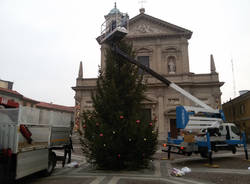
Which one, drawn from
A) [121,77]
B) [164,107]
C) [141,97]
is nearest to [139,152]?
[141,97]

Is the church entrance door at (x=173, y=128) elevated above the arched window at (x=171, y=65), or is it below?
below

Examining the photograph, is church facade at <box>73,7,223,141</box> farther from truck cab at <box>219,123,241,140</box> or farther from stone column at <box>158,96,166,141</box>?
truck cab at <box>219,123,241,140</box>

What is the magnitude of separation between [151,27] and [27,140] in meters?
24.3

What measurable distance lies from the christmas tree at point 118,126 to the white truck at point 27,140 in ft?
4.56

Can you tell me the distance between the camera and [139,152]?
8547mm

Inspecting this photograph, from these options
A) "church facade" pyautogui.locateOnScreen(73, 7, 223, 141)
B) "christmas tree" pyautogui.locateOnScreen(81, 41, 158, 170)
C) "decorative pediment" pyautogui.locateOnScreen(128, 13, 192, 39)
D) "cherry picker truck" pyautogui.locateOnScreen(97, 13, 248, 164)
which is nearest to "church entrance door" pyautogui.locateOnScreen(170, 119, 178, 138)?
"church facade" pyautogui.locateOnScreen(73, 7, 223, 141)

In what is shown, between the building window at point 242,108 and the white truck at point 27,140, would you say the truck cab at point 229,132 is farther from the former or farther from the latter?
the building window at point 242,108

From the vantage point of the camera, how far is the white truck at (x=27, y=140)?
5637 mm

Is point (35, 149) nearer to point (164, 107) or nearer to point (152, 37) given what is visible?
point (164, 107)

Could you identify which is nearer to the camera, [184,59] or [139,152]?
[139,152]

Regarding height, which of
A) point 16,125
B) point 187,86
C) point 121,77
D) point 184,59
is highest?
point 184,59

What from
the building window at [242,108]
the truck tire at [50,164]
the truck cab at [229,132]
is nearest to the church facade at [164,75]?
the building window at [242,108]

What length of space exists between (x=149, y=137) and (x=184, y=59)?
19.8 m

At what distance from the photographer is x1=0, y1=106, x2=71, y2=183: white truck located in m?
5.64
